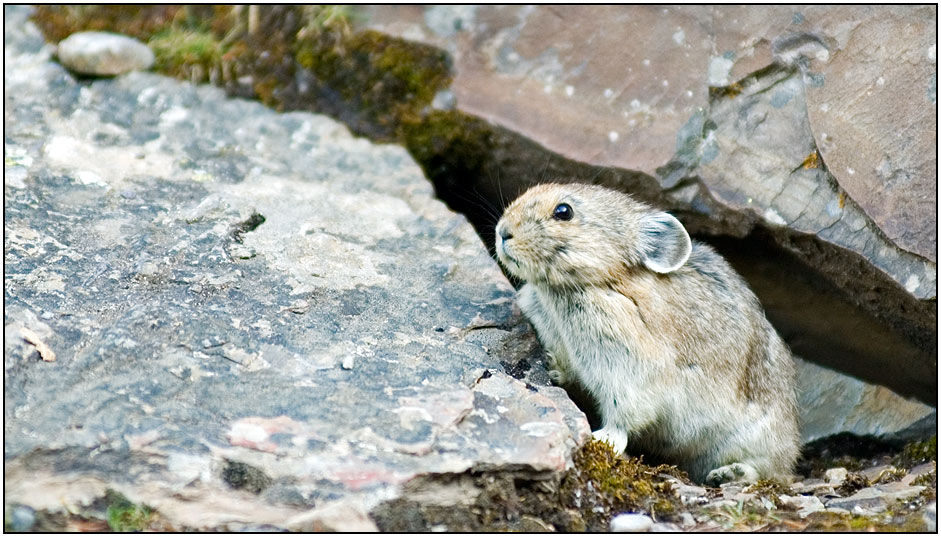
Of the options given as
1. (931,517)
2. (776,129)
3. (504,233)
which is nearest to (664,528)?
(931,517)

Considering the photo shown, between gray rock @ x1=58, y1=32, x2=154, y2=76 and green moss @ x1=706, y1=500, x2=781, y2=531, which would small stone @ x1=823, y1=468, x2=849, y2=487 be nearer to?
green moss @ x1=706, y1=500, x2=781, y2=531

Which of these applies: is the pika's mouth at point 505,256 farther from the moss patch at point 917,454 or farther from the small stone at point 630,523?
the moss patch at point 917,454

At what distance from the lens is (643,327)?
588 cm

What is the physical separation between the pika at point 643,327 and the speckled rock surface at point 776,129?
843 millimetres

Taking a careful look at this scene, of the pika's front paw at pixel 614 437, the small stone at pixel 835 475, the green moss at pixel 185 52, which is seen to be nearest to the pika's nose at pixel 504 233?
the pika's front paw at pixel 614 437

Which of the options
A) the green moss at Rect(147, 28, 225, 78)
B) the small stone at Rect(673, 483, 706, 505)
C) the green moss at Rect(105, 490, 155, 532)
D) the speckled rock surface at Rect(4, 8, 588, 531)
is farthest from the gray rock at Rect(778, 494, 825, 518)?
the green moss at Rect(147, 28, 225, 78)

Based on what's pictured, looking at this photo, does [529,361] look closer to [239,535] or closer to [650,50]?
[239,535]

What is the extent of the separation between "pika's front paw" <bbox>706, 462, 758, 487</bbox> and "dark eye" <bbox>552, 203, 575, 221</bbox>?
77.0 inches

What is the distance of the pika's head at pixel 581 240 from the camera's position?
5.90m

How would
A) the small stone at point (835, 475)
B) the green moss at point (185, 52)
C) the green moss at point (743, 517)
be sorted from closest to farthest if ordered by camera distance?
1. the green moss at point (743, 517)
2. the small stone at point (835, 475)
3. the green moss at point (185, 52)

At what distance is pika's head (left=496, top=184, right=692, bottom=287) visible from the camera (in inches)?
232

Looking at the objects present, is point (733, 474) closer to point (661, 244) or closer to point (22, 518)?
point (661, 244)

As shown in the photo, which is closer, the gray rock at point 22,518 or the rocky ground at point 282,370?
the gray rock at point 22,518

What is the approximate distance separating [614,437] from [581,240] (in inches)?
48.8
